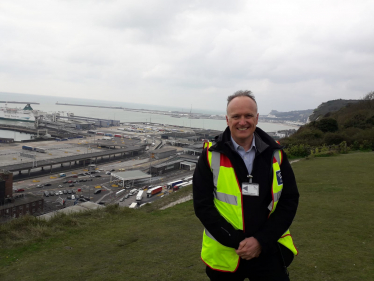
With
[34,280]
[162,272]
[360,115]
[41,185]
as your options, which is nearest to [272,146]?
[162,272]

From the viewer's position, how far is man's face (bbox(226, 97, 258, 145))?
104cm

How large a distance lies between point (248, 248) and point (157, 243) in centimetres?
203

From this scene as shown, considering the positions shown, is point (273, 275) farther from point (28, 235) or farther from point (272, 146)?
point (28, 235)

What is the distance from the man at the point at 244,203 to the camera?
3.27ft

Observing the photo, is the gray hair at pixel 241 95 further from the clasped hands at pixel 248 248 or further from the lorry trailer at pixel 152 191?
the lorry trailer at pixel 152 191

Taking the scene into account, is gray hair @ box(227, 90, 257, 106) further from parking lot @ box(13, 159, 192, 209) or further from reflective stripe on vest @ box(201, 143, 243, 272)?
parking lot @ box(13, 159, 192, 209)

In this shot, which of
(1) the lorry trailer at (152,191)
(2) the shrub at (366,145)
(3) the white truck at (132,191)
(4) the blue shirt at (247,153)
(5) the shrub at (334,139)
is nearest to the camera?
(4) the blue shirt at (247,153)

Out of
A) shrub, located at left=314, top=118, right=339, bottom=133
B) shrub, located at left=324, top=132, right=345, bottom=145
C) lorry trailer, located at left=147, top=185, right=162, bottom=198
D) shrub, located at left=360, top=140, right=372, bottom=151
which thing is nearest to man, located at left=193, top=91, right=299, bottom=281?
shrub, located at left=360, top=140, right=372, bottom=151

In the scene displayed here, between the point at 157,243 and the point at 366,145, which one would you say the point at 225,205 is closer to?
the point at 157,243

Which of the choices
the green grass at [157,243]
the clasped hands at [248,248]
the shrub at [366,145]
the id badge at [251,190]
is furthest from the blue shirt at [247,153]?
the shrub at [366,145]

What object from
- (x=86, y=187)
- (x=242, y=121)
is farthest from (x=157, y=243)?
(x=86, y=187)

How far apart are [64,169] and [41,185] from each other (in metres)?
4.66

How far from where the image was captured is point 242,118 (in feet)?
3.41

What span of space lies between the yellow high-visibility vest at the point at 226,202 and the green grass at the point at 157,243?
1065 mm
